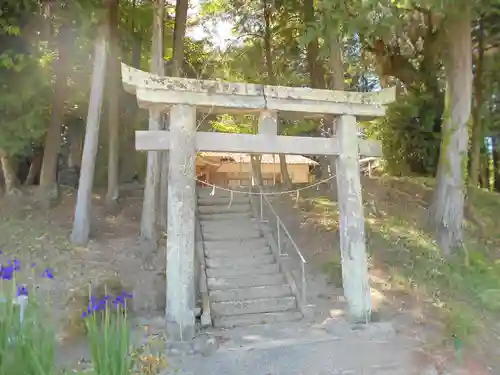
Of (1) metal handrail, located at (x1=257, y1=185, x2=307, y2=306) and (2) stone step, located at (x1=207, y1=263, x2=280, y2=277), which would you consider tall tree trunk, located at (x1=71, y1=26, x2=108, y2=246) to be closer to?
(2) stone step, located at (x1=207, y1=263, x2=280, y2=277)

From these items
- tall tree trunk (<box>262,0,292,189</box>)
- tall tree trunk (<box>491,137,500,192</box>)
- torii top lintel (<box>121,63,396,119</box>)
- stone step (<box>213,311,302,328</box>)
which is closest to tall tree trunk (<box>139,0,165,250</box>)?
stone step (<box>213,311,302,328</box>)

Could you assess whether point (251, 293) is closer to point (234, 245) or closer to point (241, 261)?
point (241, 261)

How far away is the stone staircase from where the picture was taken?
25.6ft

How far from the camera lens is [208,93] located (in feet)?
22.7

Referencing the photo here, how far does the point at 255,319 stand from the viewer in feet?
25.1

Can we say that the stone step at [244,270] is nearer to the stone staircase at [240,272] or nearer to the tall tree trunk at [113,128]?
the stone staircase at [240,272]

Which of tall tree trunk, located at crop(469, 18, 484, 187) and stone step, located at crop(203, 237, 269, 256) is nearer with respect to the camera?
stone step, located at crop(203, 237, 269, 256)

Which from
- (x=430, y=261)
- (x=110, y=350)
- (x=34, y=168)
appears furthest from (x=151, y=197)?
(x=110, y=350)

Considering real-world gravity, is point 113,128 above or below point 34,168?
above

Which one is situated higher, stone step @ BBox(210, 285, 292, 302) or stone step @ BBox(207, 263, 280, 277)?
stone step @ BBox(207, 263, 280, 277)

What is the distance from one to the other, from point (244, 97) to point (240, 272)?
3114mm

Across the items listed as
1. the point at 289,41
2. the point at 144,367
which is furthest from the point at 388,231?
the point at 144,367

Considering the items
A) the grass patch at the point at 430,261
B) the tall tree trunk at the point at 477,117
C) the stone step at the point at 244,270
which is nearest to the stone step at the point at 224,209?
the grass patch at the point at 430,261

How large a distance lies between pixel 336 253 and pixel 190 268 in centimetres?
379
